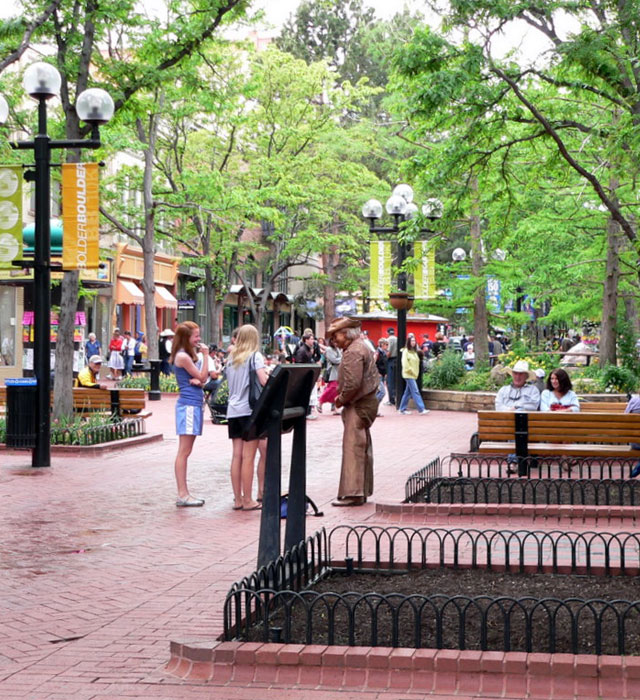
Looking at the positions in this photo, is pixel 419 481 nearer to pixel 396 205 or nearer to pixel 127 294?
pixel 396 205

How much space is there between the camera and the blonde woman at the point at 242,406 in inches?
422

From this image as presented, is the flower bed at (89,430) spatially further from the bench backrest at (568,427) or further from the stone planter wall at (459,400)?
the stone planter wall at (459,400)

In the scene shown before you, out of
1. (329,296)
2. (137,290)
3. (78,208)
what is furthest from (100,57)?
(329,296)

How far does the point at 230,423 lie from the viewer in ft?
35.8

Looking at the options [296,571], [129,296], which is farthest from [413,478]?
[129,296]

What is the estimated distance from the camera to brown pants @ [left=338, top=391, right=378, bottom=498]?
10.9 meters

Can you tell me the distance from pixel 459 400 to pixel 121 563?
57.7 ft

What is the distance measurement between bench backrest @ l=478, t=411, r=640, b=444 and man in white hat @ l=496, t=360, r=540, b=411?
4.35 feet

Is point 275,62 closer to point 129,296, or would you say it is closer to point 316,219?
point 316,219

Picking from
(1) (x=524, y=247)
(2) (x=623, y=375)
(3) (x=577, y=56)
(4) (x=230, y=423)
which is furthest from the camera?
(1) (x=524, y=247)

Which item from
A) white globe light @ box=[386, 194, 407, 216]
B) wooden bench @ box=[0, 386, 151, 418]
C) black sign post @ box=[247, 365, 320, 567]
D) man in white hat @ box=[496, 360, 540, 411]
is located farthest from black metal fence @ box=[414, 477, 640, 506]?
white globe light @ box=[386, 194, 407, 216]

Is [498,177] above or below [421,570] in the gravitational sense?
above

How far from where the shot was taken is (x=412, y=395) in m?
24.6

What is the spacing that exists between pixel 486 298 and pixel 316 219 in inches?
619
